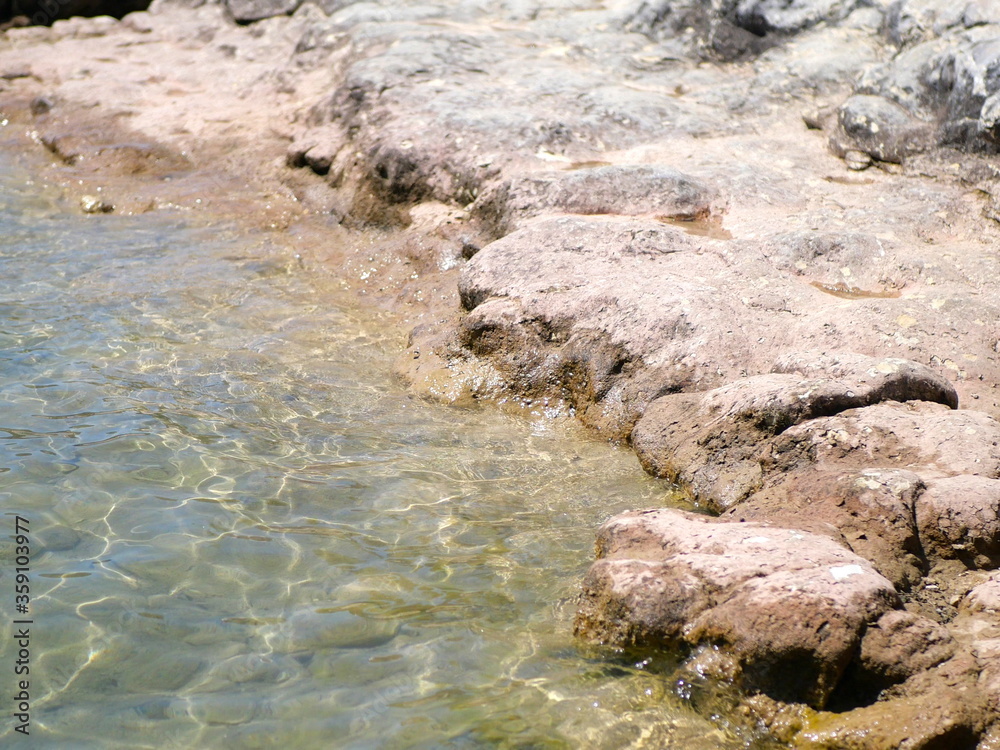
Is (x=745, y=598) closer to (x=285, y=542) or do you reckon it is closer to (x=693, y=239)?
(x=285, y=542)

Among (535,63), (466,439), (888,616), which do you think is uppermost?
(535,63)

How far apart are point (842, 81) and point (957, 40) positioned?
1.00 m

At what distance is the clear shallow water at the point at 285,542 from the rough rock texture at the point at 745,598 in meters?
0.18

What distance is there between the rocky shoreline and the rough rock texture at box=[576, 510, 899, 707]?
10mm

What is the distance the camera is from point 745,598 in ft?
10.1

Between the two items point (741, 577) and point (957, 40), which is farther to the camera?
point (957, 40)

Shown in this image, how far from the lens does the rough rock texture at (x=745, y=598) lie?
9.70 ft

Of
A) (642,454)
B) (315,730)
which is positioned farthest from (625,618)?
(642,454)

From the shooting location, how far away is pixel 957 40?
23.8ft

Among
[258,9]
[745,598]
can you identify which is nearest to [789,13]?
[258,9]

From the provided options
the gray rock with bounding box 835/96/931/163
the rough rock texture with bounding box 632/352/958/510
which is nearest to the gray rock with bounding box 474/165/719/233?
the gray rock with bounding box 835/96/931/163

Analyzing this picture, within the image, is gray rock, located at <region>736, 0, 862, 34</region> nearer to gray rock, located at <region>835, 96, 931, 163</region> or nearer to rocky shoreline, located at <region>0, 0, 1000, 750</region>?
rocky shoreline, located at <region>0, 0, 1000, 750</region>

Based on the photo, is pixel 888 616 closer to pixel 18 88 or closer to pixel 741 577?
pixel 741 577

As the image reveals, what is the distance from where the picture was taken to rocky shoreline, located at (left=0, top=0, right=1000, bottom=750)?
125 inches
